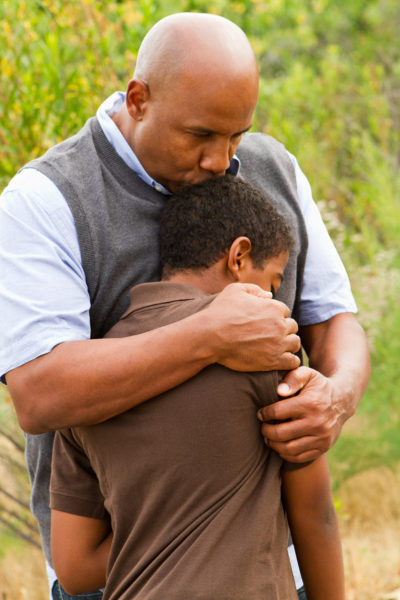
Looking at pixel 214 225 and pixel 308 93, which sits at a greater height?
pixel 214 225

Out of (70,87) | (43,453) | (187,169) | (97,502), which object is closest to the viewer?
(97,502)

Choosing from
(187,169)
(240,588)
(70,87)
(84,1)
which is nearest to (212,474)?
(240,588)

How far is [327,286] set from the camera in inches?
91.2

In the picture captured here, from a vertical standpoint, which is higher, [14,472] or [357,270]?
[357,270]

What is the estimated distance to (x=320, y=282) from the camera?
2311 millimetres

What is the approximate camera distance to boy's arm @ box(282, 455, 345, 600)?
1771mm

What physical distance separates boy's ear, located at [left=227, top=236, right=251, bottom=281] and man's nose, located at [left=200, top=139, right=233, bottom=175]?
0.23m

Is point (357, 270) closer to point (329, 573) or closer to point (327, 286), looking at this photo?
point (327, 286)

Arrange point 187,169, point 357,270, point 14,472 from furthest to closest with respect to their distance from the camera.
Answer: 1. point 357,270
2. point 14,472
3. point 187,169

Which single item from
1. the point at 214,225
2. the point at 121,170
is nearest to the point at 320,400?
the point at 214,225

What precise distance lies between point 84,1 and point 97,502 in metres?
2.55

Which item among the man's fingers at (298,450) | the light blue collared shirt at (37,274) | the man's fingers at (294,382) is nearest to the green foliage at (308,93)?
the light blue collared shirt at (37,274)

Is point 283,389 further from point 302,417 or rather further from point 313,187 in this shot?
point 313,187

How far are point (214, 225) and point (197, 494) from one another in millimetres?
652
